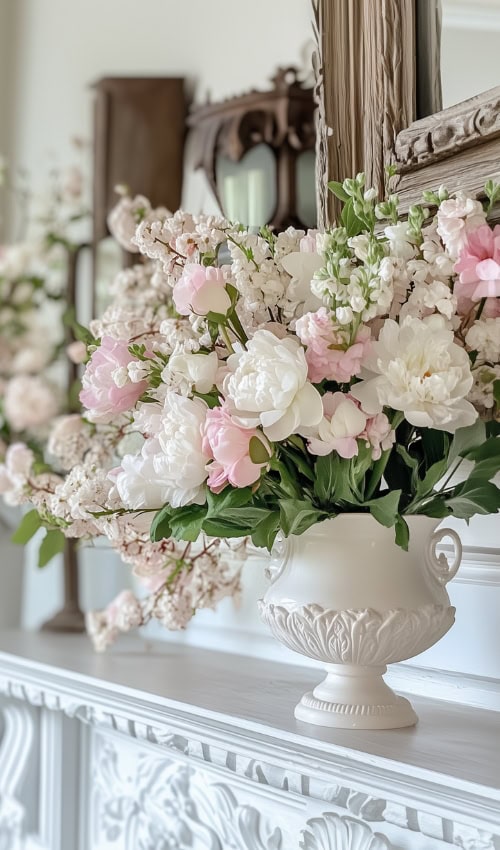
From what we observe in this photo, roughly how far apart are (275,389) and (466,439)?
18cm

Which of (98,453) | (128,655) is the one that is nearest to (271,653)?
(128,655)

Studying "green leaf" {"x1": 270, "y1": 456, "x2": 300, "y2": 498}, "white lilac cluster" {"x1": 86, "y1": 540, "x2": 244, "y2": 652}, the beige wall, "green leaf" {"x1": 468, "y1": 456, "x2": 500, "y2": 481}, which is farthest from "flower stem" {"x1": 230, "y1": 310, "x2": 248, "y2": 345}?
the beige wall

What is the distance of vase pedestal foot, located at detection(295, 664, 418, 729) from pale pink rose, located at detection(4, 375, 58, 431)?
95cm

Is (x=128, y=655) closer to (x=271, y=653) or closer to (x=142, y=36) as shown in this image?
(x=271, y=653)

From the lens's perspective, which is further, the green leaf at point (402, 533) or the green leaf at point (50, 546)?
the green leaf at point (50, 546)

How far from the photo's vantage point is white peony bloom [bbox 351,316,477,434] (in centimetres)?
76

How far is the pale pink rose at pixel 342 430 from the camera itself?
31.0 inches

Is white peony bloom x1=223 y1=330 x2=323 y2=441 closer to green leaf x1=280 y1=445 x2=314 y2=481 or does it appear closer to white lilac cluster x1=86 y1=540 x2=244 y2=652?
green leaf x1=280 y1=445 x2=314 y2=481

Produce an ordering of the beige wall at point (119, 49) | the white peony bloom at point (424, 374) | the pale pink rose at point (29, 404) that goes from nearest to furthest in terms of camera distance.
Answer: the white peony bloom at point (424, 374) < the beige wall at point (119, 49) < the pale pink rose at point (29, 404)

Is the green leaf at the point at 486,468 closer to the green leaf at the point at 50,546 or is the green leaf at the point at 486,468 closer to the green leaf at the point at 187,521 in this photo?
the green leaf at the point at 187,521

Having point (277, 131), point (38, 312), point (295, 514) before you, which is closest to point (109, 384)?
point (295, 514)

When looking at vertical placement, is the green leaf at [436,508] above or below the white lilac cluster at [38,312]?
below

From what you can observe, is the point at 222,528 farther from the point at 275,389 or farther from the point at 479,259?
the point at 479,259

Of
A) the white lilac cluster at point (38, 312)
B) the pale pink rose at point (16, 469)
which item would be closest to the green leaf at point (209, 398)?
the pale pink rose at point (16, 469)
